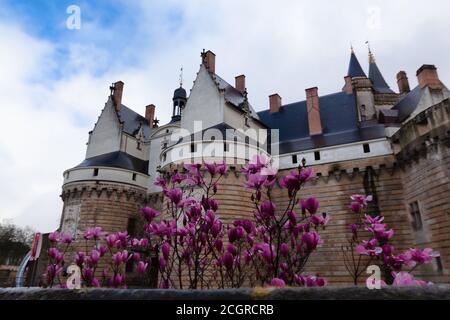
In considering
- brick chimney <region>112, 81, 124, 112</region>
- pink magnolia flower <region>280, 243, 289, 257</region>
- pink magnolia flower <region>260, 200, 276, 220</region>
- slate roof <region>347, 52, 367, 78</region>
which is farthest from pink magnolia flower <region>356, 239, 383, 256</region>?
slate roof <region>347, 52, 367, 78</region>

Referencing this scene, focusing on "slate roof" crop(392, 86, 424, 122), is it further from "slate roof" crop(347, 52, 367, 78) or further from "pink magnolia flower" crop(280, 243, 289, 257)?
"pink magnolia flower" crop(280, 243, 289, 257)

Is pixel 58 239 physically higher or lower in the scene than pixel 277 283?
higher

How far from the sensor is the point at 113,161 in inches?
992

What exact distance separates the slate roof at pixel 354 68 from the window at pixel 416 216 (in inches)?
697

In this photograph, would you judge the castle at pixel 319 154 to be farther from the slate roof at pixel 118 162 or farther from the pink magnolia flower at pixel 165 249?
the pink magnolia flower at pixel 165 249

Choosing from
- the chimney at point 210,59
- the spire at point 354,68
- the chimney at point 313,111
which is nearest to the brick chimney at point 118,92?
the chimney at point 210,59

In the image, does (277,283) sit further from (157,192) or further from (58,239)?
(157,192)

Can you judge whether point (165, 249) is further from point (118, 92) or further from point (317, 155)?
point (118, 92)

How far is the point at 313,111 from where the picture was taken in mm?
22516

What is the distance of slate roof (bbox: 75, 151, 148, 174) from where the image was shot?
81.1ft

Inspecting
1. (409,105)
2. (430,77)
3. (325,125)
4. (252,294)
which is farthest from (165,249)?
(409,105)

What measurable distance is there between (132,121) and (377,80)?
27.3m
